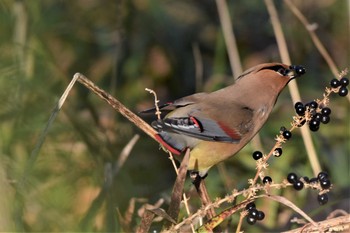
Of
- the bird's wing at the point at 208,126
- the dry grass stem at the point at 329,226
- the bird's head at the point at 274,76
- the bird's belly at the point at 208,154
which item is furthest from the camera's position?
the bird's head at the point at 274,76

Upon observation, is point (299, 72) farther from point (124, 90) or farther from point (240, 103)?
point (124, 90)

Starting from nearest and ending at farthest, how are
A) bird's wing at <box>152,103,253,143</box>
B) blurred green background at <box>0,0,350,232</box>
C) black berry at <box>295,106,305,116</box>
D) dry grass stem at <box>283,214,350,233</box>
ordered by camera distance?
dry grass stem at <box>283,214,350,233</box> < black berry at <box>295,106,305,116</box> < bird's wing at <box>152,103,253,143</box> < blurred green background at <box>0,0,350,232</box>

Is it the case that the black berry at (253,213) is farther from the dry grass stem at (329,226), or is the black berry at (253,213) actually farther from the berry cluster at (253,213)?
the dry grass stem at (329,226)

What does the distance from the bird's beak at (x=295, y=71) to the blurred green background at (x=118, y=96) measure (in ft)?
2.16

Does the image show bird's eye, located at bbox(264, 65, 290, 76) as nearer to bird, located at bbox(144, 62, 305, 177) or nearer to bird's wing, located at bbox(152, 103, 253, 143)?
bird, located at bbox(144, 62, 305, 177)

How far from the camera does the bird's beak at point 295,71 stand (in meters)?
3.47

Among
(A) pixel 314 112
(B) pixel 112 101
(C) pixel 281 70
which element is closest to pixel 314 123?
(A) pixel 314 112

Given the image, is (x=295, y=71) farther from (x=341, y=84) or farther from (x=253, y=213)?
(x=253, y=213)

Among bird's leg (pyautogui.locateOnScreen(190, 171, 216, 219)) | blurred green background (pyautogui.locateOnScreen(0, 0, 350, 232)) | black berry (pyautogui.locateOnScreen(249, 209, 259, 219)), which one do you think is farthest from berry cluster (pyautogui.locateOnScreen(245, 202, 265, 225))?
blurred green background (pyautogui.locateOnScreen(0, 0, 350, 232))

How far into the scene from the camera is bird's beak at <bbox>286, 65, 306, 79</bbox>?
3471mm

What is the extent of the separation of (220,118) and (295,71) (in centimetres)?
33

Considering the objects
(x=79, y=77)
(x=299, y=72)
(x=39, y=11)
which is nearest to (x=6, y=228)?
(x=79, y=77)

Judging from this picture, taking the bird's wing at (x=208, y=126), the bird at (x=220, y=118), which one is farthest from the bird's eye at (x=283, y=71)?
the bird's wing at (x=208, y=126)

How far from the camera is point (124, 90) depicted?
219 inches
